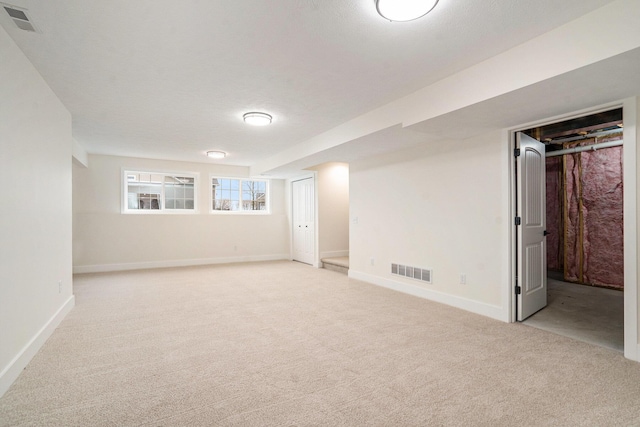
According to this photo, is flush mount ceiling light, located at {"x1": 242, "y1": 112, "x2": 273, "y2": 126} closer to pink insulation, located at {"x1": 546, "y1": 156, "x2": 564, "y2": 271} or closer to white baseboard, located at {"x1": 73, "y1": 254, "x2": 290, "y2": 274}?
white baseboard, located at {"x1": 73, "y1": 254, "x2": 290, "y2": 274}

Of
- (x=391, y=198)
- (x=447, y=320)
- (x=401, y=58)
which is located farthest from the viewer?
(x=391, y=198)

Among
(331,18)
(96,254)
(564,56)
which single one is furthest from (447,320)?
(96,254)

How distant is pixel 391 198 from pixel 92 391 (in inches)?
166

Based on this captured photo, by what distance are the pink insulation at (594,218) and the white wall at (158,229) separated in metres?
6.20

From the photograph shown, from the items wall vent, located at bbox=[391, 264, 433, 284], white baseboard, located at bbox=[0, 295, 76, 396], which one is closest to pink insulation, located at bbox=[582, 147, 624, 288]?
wall vent, located at bbox=[391, 264, 433, 284]

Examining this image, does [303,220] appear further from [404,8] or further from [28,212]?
[404,8]

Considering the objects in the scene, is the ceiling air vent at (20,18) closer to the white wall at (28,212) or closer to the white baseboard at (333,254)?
the white wall at (28,212)

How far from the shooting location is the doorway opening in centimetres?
428

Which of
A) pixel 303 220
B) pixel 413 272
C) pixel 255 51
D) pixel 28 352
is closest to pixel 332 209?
pixel 303 220

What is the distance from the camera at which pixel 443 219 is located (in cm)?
418

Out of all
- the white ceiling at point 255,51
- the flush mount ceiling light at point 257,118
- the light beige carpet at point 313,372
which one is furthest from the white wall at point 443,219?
the flush mount ceiling light at point 257,118

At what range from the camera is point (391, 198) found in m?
5.03

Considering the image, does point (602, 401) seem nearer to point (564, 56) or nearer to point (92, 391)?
point (564, 56)

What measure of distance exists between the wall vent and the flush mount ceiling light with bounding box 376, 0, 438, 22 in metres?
3.28
